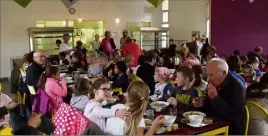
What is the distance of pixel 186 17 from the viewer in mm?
12359

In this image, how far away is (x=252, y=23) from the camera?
→ 8703 millimetres

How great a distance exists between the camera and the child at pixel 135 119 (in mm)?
2176

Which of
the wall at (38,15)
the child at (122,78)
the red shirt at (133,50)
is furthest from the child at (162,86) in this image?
the wall at (38,15)

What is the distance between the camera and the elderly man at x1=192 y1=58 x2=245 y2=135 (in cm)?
270

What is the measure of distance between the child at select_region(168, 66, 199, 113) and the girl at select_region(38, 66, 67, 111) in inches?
64.7

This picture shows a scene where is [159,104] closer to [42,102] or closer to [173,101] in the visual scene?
[173,101]

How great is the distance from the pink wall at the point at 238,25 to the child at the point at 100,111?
6.48 meters

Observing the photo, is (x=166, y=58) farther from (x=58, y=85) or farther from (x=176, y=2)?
(x=176, y=2)

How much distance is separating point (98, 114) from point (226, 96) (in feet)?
3.93

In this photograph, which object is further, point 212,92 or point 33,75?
point 33,75

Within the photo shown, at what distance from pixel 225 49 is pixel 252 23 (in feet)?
3.52

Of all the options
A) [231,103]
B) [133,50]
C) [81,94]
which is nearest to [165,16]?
[133,50]

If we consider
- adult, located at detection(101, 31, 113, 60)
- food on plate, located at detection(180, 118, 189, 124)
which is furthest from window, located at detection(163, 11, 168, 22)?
food on plate, located at detection(180, 118, 189, 124)

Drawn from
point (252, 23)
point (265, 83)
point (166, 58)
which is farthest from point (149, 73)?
point (252, 23)
